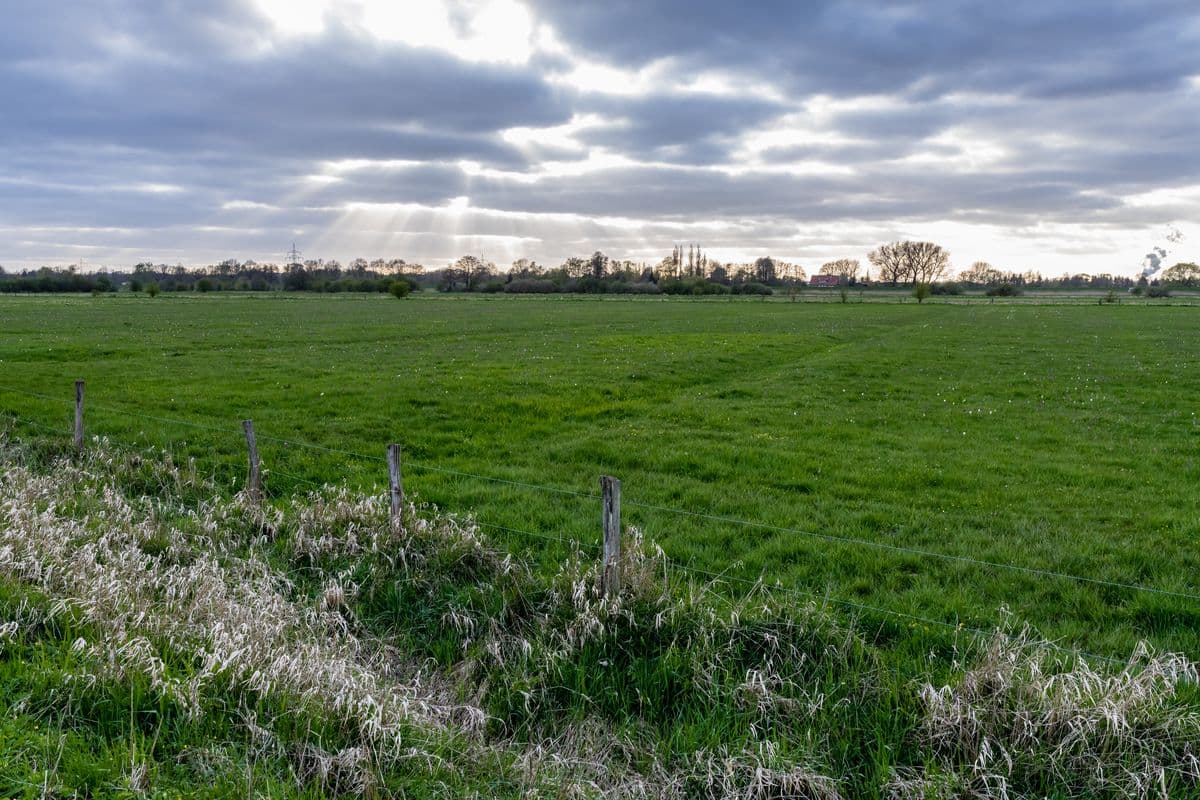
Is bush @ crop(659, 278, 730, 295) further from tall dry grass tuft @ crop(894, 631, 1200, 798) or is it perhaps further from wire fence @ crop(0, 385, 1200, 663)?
tall dry grass tuft @ crop(894, 631, 1200, 798)

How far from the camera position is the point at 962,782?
535 centimetres

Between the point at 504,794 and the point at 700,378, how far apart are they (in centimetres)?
2275

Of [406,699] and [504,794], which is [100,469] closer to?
[406,699]

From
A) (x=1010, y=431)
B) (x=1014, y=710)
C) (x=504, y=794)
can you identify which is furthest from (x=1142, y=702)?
(x=1010, y=431)

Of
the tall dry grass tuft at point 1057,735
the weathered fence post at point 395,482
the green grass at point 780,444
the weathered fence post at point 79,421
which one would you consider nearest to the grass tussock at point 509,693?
the tall dry grass tuft at point 1057,735

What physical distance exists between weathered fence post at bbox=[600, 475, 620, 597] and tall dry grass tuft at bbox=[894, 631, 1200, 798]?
2905mm

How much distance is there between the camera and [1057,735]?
562cm

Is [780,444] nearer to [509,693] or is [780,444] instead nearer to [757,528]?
[757,528]

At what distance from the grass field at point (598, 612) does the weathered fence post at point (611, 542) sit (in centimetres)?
25

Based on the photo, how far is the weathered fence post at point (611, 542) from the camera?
7.55m

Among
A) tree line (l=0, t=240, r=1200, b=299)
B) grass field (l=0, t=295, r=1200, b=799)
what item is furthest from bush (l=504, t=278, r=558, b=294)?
grass field (l=0, t=295, r=1200, b=799)

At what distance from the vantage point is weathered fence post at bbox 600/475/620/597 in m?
7.55

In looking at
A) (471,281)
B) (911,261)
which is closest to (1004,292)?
(911,261)

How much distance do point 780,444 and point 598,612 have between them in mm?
9856
